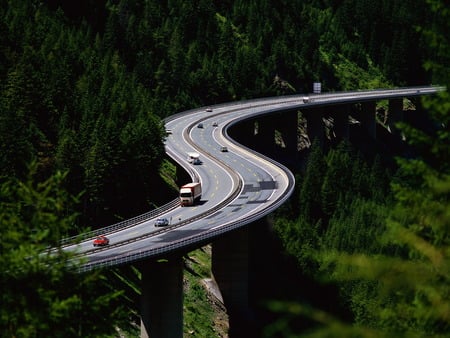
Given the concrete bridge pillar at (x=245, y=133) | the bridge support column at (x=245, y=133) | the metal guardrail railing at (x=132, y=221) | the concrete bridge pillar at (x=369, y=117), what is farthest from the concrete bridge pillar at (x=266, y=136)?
the metal guardrail railing at (x=132, y=221)

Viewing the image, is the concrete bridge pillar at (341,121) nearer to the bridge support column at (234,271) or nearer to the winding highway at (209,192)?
the winding highway at (209,192)

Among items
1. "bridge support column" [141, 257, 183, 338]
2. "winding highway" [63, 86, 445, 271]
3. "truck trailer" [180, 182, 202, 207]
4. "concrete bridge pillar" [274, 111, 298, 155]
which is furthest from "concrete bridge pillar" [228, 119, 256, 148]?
"bridge support column" [141, 257, 183, 338]

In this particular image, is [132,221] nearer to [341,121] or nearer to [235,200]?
[235,200]

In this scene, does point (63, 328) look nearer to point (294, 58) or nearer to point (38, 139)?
point (38, 139)

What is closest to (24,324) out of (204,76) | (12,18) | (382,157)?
(12,18)

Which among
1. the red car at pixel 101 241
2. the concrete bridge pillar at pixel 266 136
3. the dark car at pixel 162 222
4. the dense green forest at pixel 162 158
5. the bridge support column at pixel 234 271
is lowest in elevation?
the bridge support column at pixel 234 271

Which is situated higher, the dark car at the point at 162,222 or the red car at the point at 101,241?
the red car at the point at 101,241

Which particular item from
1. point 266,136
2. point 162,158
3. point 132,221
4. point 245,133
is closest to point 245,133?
point 245,133

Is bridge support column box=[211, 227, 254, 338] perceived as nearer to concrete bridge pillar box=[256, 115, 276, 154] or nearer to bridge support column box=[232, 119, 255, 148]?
bridge support column box=[232, 119, 255, 148]
